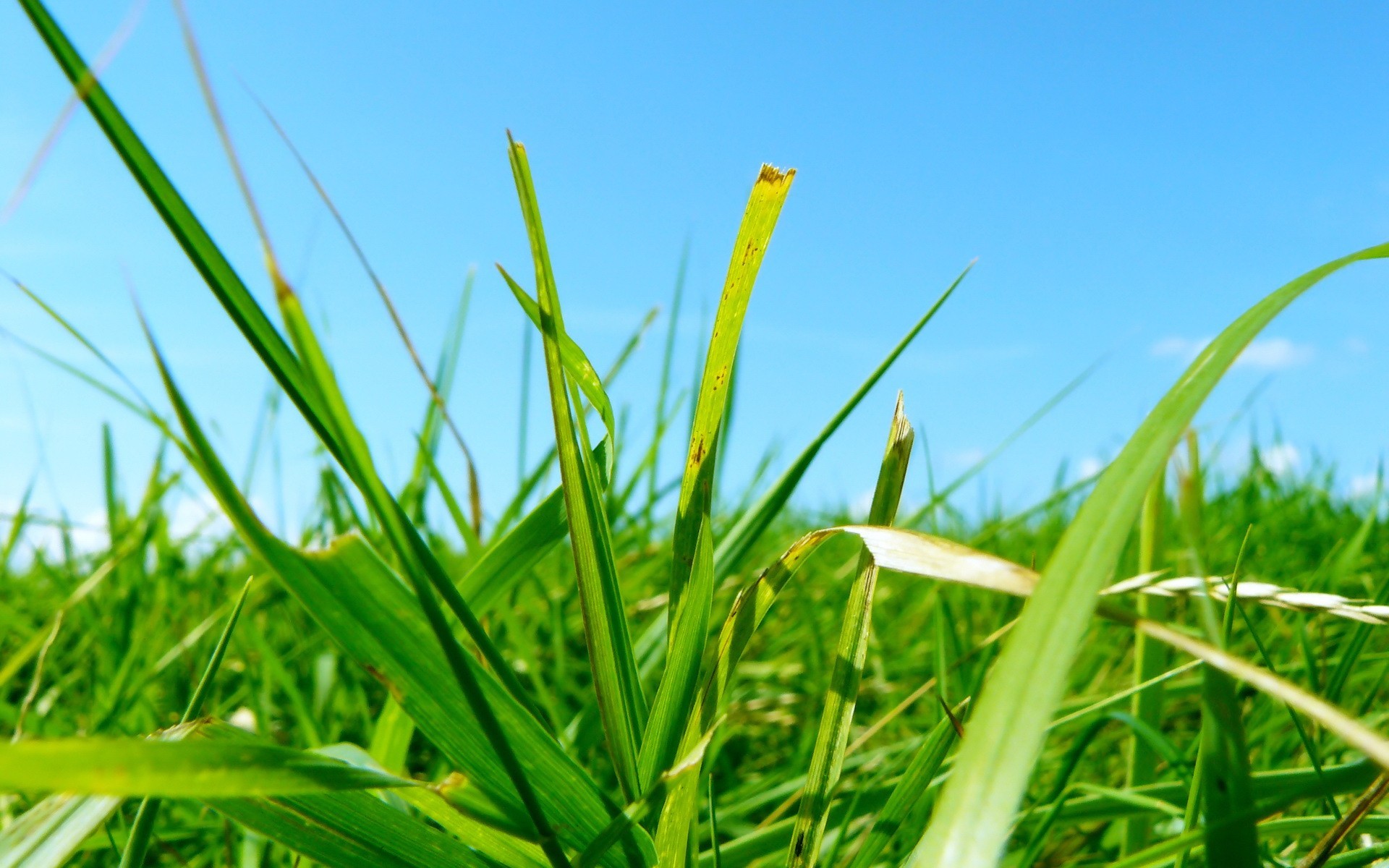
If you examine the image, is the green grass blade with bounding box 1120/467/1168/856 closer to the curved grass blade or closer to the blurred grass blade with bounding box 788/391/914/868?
the blurred grass blade with bounding box 788/391/914/868

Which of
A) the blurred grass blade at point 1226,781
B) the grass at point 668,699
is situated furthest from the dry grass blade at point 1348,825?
the blurred grass blade at point 1226,781

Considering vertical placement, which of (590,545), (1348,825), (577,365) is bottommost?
(1348,825)

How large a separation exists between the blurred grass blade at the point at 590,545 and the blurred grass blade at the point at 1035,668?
21 cm

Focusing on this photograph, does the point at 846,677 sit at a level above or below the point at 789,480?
below

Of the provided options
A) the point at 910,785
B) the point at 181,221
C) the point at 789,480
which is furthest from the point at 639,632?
the point at 181,221

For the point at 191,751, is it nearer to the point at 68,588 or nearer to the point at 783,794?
the point at 783,794

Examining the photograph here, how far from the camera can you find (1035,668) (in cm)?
31

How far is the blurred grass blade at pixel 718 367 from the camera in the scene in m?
0.52

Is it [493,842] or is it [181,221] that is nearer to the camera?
[181,221]

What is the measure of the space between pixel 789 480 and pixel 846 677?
0.19 metres

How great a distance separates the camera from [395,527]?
0.39 metres

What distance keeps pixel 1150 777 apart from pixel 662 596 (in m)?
0.84

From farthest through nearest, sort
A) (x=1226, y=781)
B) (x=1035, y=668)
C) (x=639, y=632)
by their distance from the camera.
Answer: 1. (x=639, y=632)
2. (x=1226, y=781)
3. (x=1035, y=668)

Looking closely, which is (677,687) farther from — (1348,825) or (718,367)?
(1348,825)
